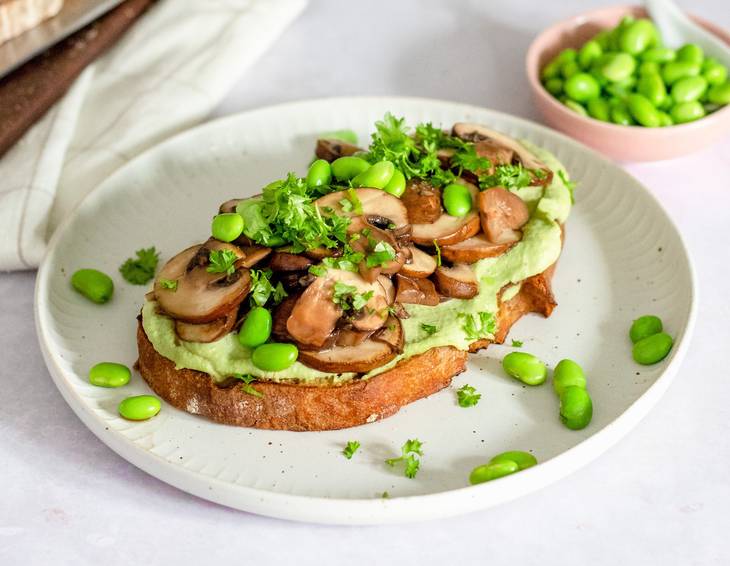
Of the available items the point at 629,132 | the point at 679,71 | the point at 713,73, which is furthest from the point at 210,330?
the point at 713,73

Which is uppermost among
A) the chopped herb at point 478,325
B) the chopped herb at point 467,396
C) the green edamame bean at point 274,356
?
the green edamame bean at point 274,356

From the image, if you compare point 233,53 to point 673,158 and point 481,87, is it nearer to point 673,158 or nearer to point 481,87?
point 481,87

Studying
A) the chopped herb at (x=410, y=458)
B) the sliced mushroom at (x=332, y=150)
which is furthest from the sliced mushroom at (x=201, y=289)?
the sliced mushroom at (x=332, y=150)

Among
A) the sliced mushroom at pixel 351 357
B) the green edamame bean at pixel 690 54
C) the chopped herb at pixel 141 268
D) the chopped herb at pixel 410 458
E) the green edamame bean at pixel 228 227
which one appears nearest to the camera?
the chopped herb at pixel 410 458

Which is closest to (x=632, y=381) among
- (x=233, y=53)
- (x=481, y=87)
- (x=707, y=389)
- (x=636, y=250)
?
(x=707, y=389)

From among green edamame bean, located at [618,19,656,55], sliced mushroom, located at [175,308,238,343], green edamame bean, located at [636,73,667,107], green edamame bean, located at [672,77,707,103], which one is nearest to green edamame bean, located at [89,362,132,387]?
sliced mushroom, located at [175,308,238,343]

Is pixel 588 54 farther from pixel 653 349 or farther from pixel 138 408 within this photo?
pixel 138 408

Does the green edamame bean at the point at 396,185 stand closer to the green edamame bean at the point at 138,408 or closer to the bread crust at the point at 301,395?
the bread crust at the point at 301,395

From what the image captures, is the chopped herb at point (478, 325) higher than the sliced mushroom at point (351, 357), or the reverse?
the sliced mushroom at point (351, 357)
